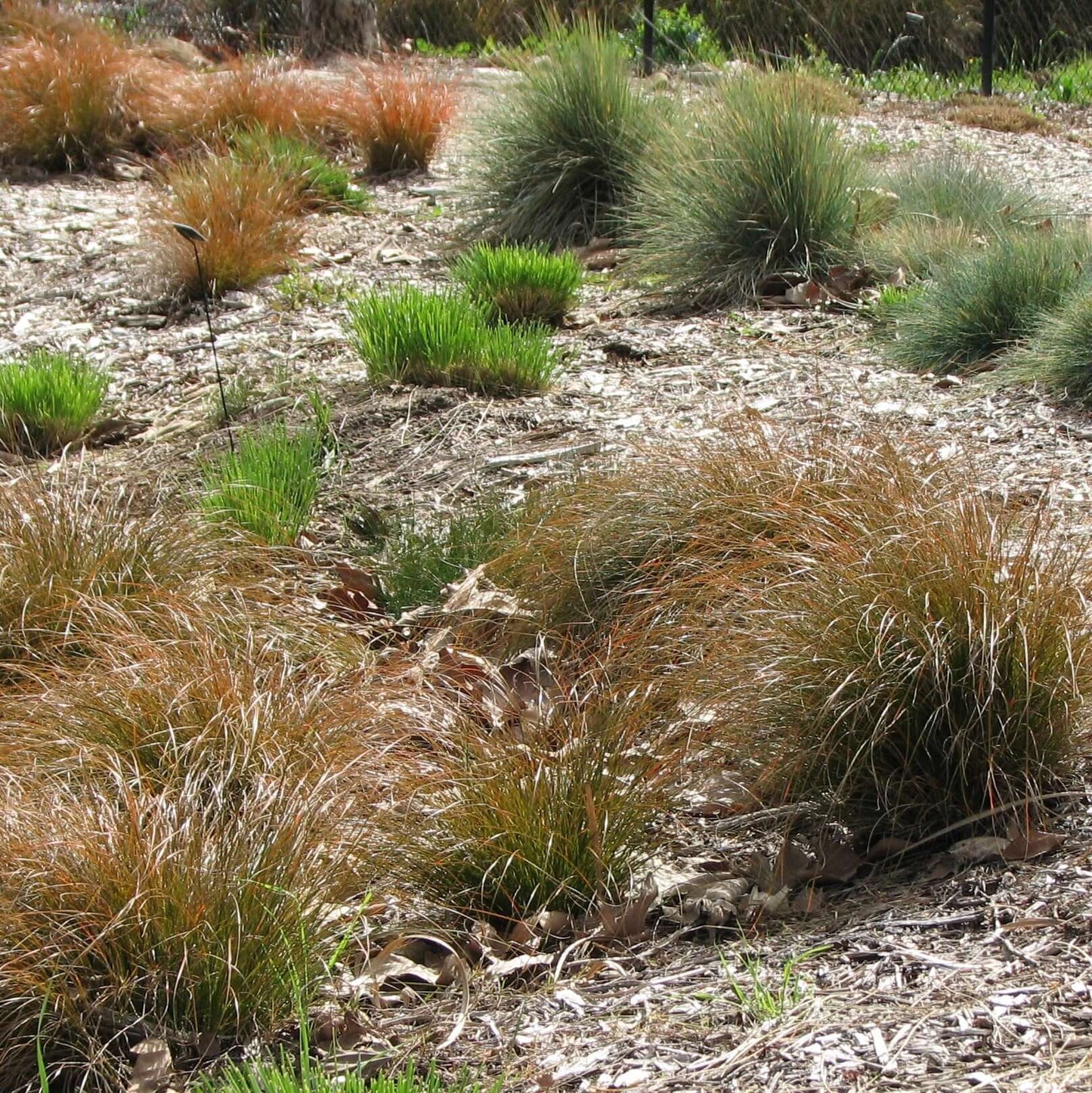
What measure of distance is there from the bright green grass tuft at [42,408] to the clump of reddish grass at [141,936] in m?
3.11

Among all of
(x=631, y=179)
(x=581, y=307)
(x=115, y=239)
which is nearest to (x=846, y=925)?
(x=581, y=307)

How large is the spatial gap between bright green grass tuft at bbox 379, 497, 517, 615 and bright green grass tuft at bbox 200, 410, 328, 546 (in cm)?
32

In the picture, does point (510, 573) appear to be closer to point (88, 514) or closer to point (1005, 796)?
point (88, 514)

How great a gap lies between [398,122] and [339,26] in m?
4.74

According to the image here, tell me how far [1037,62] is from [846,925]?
15288mm

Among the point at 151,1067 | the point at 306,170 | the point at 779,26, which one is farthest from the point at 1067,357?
the point at 779,26

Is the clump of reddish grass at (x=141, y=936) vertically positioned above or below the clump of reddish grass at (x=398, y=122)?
below

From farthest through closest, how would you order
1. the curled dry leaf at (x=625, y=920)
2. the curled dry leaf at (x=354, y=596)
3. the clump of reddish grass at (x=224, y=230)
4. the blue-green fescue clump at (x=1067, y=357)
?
the clump of reddish grass at (x=224, y=230), the blue-green fescue clump at (x=1067, y=357), the curled dry leaf at (x=354, y=596), the curled dry leaf at (x=625, y=920)

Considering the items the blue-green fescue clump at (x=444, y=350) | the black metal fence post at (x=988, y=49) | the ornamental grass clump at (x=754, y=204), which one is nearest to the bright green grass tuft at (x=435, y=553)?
the blue-green fescue clump at (x=444, y=350)

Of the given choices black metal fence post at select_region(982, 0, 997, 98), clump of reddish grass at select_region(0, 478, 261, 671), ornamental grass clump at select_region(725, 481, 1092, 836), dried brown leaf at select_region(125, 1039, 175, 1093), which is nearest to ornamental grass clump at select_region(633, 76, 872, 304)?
clump of reddish grass at select_region(0, 478, 261, 671)

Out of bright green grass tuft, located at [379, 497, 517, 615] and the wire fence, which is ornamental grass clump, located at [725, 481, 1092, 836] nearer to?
bright green grass tuft, located at [379, 497, 517, 615]

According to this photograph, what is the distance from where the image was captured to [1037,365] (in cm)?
494

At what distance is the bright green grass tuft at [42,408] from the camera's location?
206 inches

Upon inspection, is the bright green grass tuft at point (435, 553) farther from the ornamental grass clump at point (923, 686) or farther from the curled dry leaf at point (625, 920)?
the curled dry leaf at point (625, 920)
